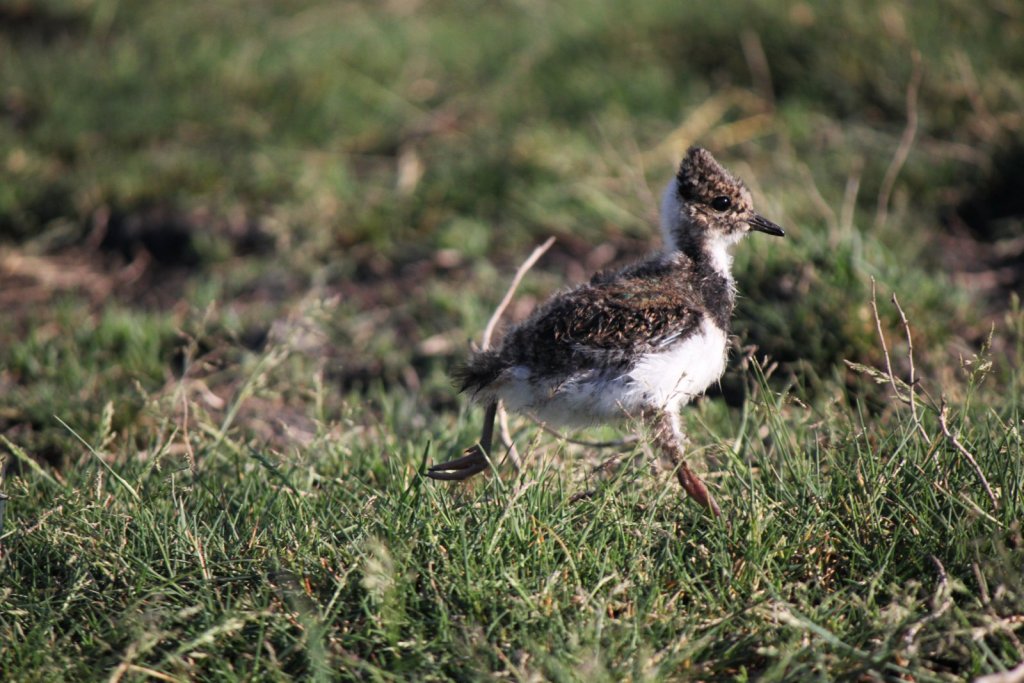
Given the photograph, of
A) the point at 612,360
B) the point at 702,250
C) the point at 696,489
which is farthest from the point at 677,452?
the point at 702,250

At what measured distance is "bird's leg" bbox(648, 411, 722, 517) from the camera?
3061 mm

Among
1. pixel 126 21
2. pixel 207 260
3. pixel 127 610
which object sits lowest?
pixel 207 260

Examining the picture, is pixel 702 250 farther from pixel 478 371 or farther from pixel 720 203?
pixel 478 371

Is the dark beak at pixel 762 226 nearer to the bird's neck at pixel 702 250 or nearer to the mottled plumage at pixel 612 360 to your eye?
the bird's neck at pixel 702 250

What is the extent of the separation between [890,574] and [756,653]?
0.48 metres

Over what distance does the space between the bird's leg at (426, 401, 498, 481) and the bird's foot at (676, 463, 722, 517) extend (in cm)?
61

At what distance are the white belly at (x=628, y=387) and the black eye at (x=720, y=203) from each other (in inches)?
27.5

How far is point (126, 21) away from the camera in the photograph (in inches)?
325

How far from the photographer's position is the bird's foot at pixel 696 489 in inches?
120

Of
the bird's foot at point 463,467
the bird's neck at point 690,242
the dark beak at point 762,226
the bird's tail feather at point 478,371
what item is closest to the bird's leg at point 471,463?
the bird's foot at point 463,467

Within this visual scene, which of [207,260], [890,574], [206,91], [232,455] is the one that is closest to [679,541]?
[890,574]

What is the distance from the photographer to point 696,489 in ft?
10.1

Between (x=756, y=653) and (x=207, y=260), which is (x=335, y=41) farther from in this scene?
(x=756, y=653)

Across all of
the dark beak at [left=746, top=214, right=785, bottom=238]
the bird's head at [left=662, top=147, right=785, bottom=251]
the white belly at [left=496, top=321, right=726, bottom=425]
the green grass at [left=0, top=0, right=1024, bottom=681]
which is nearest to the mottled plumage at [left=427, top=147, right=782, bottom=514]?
the white belly at [left=496, top=321, right=726, bottom=425]
